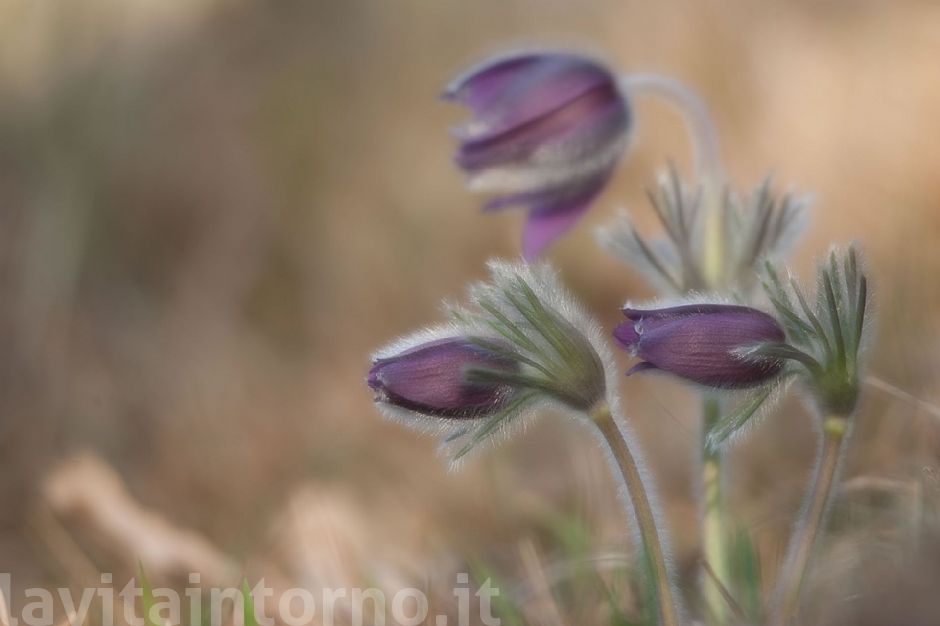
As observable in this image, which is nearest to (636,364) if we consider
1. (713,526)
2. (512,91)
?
(713,526)

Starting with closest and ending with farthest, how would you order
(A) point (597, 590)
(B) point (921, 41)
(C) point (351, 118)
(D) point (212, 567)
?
(A) point (597, 590)
(D) point (212, 567)
(B) point (921, 41)
(C) point (351, 118)

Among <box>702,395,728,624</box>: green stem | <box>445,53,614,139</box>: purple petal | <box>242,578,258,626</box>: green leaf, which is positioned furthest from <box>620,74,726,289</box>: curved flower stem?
<box>242,578,258,626</box>: green leaf

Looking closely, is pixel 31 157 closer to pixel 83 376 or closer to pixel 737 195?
pixel 83 376

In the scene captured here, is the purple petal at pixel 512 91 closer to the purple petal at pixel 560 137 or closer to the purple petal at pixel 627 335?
the purple petal at pixel 560 137

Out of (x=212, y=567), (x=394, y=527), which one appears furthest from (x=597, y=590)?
(x=394, y=527)

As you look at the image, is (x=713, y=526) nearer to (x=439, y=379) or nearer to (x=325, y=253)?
(x=439, y=379)

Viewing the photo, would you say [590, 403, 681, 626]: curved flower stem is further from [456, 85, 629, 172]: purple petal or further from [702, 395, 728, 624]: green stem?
[456, 85, 629, 172]: purple petal

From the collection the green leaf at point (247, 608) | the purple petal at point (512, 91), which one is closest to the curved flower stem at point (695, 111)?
the purple petal at point (512, 91)
